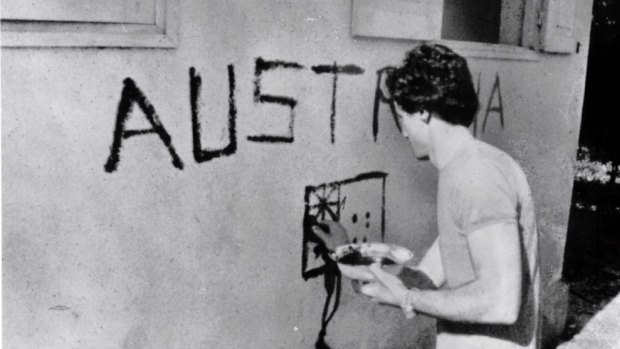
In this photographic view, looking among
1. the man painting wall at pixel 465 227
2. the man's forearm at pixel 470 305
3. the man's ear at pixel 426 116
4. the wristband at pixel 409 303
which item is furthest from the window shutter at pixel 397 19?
the man's forearm at pixel 470 305

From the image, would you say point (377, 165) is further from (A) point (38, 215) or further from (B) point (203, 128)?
(A) point (38, 215)

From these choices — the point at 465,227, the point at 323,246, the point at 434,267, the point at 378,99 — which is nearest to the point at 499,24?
the point at 378,99

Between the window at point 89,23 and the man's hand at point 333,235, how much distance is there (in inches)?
49.7

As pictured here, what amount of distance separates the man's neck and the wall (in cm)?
107

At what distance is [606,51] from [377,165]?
23.2 feet

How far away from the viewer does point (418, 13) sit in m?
4.08

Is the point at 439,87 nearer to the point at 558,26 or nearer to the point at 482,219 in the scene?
the point at 482,219

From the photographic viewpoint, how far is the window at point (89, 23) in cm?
235

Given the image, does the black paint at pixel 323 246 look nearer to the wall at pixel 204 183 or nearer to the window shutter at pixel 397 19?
the wall at pixel 204 183

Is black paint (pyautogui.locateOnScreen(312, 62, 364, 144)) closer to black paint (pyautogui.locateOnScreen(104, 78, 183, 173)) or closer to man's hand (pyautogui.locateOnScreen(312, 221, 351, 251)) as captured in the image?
man's hand (pyautogui.locateOnScreen(312, 221, 351, 251))

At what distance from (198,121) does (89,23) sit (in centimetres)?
63

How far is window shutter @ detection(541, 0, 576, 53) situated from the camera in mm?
5191

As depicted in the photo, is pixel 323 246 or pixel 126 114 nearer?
pixel 126 114

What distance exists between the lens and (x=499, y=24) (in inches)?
216
